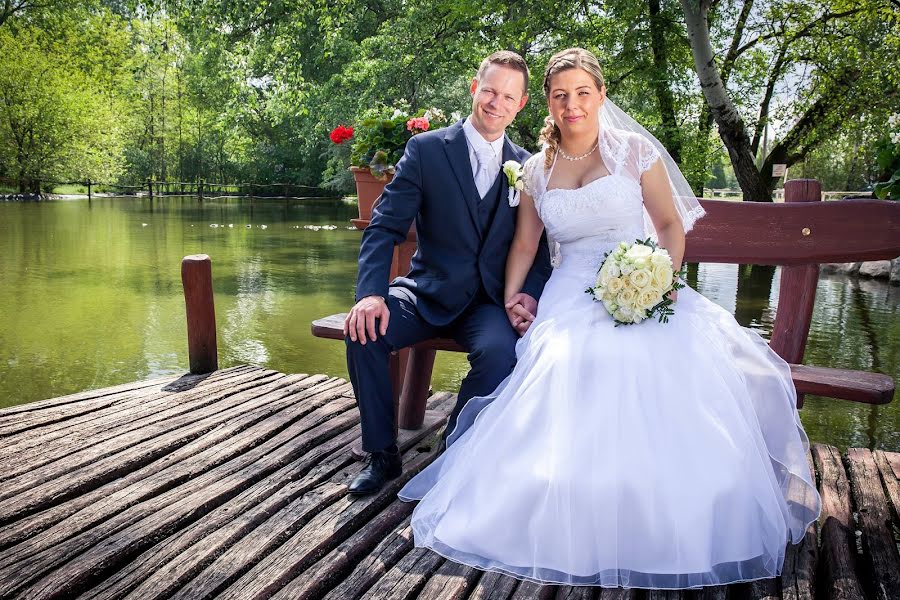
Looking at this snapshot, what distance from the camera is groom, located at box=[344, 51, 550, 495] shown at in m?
3.29

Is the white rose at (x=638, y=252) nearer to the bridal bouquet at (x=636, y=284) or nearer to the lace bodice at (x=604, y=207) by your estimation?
the bridal bouquet at (x=636, y=284)

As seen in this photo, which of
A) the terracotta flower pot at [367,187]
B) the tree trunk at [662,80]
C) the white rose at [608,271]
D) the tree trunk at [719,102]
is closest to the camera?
the white rose at [608,271]

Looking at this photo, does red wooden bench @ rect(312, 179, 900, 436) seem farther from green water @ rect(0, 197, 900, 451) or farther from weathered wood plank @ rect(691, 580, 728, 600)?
green water @ rect(0, 197, 900, 451)

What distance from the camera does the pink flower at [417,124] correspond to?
4156 millimetres

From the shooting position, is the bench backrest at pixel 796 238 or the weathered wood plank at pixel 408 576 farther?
the bench backrest at pixel 796 238

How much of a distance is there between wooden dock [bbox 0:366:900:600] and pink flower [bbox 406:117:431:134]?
157 centimetres

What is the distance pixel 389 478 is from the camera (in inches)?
132

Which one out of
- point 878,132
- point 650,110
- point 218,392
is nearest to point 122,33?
point 650,110

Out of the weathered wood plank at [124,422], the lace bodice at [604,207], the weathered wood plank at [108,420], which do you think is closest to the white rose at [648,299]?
the lace bodice at [604,207]

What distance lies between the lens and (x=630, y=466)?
8.13ft

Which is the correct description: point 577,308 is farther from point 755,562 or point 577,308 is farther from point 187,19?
point 187,19

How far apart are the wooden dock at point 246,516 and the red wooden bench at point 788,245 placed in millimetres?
435

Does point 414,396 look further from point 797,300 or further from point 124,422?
point 797,300

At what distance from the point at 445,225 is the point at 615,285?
3.07 ft
